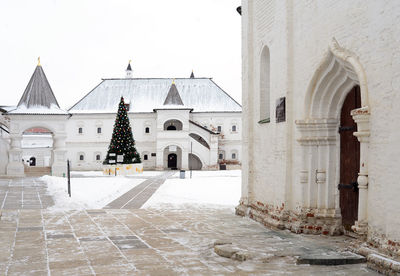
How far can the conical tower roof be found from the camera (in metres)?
37.3

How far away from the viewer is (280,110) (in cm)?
1154

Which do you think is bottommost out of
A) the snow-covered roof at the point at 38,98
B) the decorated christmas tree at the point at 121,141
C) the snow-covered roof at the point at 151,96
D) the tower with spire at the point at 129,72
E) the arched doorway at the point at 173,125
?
the decorated christmas tree at the point at 121,141

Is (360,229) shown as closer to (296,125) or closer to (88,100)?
(296,125)

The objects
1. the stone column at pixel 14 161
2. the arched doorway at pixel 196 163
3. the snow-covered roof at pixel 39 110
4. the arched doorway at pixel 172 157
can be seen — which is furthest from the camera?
the arched doorway at pixel 196 163

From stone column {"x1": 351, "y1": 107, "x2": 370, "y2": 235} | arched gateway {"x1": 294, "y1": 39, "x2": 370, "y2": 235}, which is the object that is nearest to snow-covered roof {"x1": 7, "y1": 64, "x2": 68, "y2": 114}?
arched gateway {"x1": 294, "y1": 39, "x2": 370, "y2": 235}

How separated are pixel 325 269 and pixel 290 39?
5.91m

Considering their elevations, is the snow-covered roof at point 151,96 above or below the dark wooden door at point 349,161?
above

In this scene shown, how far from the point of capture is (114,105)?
180 ft

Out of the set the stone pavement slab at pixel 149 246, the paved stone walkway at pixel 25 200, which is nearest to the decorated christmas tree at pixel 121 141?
the paved stone walkway at pixel 25 200

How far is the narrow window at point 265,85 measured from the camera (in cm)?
1339

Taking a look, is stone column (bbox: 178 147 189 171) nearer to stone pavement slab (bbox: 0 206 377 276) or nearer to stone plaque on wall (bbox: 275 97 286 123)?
stone pavement slab (bbox: 0 206 377 276)

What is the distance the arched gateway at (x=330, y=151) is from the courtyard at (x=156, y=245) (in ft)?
1.99

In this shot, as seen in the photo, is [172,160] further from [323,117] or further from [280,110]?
[323,117]

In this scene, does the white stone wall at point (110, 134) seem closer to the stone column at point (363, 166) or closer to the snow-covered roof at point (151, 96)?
the snow-covered roof at point (151, 96)
